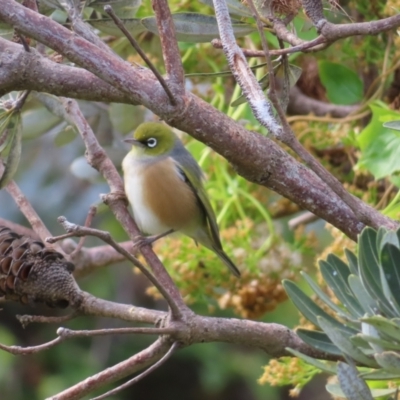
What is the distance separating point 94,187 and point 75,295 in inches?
91.1

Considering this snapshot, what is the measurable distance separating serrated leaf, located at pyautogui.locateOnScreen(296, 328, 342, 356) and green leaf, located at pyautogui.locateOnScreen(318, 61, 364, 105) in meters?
0.78

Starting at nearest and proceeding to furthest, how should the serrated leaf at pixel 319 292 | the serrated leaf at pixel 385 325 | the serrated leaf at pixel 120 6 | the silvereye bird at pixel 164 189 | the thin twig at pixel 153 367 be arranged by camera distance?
the serrated leaf at pixel 385 325
the serrated leaf at pixel 319 292
the thin twig at pixel 153 367
the serrated leaf at pixel 120 6
the silvereye bird at pixel 164 189

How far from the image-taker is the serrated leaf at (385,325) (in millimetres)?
606

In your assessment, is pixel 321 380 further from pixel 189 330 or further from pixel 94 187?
pixel 189 330

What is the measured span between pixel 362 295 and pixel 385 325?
80 mm

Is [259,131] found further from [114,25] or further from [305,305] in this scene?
[305,305]

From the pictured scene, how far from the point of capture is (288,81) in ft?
3.04

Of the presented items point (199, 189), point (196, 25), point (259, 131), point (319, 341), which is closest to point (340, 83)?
point (259, 131)

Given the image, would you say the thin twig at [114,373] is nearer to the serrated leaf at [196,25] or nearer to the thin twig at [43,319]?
the thin twig at [43,319]

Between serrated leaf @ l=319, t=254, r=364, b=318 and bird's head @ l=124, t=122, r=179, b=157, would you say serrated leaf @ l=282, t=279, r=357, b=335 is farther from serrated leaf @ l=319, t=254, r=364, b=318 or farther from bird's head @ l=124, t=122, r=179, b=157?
bird's head @ l=124, t=122, r=179, b=157

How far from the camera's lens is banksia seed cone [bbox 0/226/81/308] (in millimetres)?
877

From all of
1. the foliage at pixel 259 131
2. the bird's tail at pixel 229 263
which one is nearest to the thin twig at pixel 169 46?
the foliage at pixel 259 131

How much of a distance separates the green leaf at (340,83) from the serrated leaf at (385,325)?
89cm

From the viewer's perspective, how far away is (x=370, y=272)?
0.67 meters
